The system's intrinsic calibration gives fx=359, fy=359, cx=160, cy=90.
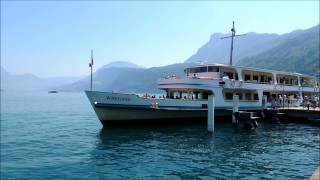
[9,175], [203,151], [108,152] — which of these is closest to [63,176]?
[9,175]

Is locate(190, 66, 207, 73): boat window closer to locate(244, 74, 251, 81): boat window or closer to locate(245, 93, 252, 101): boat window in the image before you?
locate(244, 74, 251, 81): boat window

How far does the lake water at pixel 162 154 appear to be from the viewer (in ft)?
59.9

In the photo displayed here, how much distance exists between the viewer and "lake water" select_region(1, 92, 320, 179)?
59.9ft

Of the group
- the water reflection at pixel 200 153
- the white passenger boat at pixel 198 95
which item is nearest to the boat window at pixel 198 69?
the white passenger boat at pixel 198 95

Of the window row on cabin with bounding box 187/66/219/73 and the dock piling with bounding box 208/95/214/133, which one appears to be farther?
the window row on cabin with bounding box 187/66/219/73

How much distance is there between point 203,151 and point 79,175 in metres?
8.83

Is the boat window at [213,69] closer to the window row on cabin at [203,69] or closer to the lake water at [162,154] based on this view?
the window row on cabin at [203,69]

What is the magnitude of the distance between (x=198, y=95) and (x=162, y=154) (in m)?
16.6

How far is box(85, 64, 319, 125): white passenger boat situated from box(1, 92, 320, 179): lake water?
5.39 ft

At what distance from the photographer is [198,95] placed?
38281 mm

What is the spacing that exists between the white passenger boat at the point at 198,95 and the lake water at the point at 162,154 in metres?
1.64

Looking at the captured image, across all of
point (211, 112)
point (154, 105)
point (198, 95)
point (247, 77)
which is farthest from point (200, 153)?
point (247, 77)

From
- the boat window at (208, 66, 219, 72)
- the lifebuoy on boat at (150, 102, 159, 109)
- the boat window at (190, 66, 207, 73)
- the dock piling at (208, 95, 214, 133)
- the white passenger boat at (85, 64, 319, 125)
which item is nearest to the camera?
the dock piling at (208, 95, 214, 133)

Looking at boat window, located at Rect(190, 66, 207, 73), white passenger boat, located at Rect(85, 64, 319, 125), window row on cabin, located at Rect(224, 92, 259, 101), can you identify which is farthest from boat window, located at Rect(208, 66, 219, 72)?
window row on cabin, located at Rect(224, 92, 259, 101)
